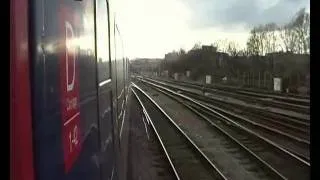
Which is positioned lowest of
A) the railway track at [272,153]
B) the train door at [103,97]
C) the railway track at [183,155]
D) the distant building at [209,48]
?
the railway track at [183,155]

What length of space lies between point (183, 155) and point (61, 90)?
14027 millimetres

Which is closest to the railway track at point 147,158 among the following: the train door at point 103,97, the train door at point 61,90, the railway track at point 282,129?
the railway track at point 282,129

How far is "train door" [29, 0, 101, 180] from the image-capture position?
4.79ft

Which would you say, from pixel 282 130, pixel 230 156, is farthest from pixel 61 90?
pixel 282 130

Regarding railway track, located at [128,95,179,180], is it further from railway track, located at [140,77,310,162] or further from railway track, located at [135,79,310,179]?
railway track, located at [140,77,310,162]

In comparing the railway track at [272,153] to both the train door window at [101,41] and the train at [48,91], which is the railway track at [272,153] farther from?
the train at [48,91]

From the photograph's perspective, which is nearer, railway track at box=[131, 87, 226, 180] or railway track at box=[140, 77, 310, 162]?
railway track at box=[131, 87, 226, 180]

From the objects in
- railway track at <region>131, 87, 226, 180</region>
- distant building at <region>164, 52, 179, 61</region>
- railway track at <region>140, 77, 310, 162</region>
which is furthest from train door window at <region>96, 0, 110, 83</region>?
distant building at <region>164, 52, 179, 61</region>

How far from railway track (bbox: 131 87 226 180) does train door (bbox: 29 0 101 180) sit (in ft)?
30.8

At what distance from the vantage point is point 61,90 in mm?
1780

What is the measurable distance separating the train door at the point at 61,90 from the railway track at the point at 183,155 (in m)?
9.38

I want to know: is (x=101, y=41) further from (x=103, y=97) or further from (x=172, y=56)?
(x=172, y=56)

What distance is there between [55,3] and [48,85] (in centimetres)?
31

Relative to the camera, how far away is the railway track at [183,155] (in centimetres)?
1274
